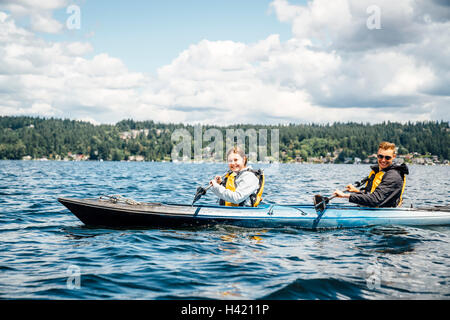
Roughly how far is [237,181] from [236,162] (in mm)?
493

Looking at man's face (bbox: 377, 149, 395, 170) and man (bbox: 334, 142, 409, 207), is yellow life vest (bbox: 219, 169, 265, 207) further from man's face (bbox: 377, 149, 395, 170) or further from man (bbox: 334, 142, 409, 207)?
man's face (bbox: 377, 149, 395, 170)

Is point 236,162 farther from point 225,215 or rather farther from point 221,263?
point 221,263

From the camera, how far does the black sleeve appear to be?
9.95 metres

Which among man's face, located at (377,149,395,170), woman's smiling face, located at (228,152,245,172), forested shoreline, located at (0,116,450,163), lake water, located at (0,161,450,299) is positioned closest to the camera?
lake water, located at (0,161,450,299)

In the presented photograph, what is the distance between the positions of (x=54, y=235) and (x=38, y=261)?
2.40m

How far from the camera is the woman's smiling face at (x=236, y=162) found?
9523 mm

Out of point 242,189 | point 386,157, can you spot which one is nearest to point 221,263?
point 242,189

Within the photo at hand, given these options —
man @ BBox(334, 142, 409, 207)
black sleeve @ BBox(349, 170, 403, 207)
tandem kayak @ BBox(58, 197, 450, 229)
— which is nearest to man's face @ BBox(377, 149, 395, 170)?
man @ BBox(334, 142, 409, 207)

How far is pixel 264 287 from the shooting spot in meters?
5.77

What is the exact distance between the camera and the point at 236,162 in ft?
31.3

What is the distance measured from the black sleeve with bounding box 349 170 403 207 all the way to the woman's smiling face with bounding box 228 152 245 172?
3056 millimetres

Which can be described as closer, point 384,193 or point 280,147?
point 384,193

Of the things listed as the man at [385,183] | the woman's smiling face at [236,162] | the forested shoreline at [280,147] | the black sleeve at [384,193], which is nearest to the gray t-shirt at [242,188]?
the woman's smiling face at [236,162]
